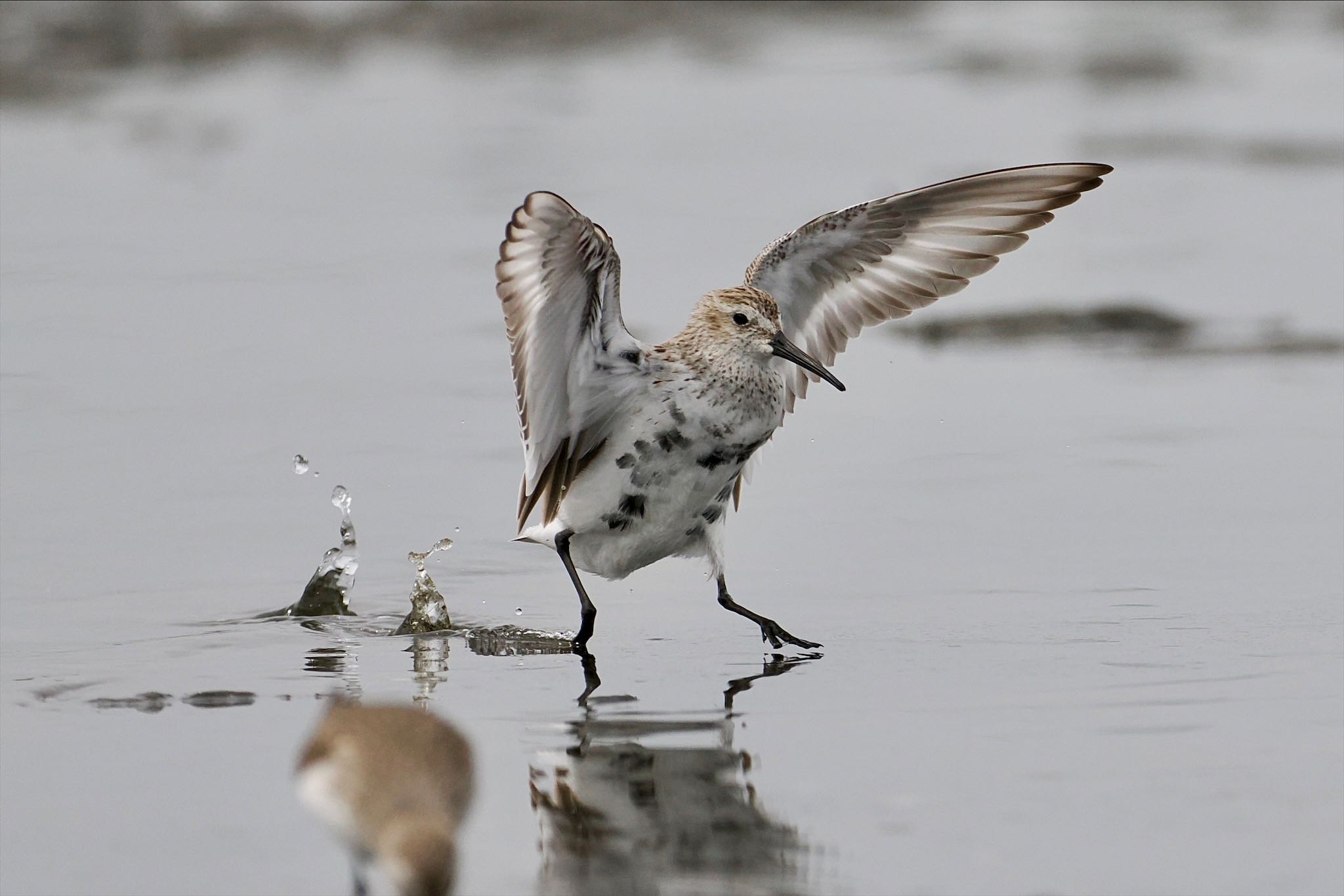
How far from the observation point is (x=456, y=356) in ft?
37.1

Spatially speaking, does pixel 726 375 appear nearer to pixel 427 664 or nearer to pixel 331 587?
pixel 427 664

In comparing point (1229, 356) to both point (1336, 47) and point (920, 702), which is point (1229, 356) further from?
point (1336, 47)

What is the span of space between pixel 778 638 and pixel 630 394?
984 millimetres

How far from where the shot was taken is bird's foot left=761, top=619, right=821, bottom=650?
6.88 meters

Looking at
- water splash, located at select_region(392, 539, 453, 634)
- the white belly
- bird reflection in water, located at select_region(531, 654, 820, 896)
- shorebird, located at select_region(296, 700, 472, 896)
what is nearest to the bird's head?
the white belly

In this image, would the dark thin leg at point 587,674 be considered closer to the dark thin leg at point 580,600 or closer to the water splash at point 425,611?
the dark thin leg at point 580,600

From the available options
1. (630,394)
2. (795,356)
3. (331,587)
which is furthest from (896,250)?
(331,587)

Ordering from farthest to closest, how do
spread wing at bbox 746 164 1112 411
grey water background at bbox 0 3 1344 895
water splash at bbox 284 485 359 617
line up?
spread wing at bbox 746 164 1112 411 → water splash at bbox 284 485 359 617 → grey water background at bbox 0 3 1344 895

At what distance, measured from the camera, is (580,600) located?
716 cm

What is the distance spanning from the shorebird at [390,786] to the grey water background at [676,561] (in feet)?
1.63

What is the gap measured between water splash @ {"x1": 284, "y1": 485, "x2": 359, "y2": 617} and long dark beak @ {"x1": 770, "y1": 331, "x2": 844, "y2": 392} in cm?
175

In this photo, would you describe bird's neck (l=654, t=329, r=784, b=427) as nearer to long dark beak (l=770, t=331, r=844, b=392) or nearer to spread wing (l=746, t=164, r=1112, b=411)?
long dark beak (l=770, t=331, r=844, b=392)

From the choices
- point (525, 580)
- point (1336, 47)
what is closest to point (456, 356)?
point (525, 580)

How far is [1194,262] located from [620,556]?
7384mm
